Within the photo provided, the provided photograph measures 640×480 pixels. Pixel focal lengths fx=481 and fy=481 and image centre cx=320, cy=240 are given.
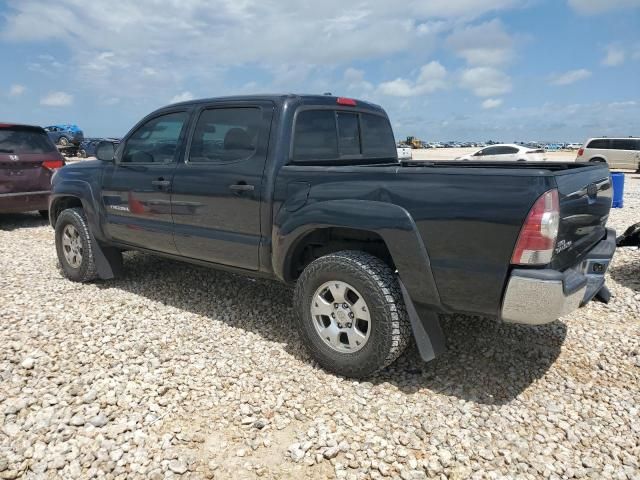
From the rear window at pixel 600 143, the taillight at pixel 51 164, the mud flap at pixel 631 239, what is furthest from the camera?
the rear window at pixel 600 143

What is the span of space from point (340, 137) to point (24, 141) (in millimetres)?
6563

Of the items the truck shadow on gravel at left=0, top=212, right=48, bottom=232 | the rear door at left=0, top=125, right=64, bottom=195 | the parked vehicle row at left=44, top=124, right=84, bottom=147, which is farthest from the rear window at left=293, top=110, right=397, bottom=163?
the parked vehicle row at left=44, top=124, right=84, bottom=147

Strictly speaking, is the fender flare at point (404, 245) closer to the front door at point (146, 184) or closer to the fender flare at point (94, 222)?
the front door at point (146, 184)

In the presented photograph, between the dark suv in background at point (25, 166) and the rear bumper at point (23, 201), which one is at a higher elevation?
the dark suv in background at point (25, 166)

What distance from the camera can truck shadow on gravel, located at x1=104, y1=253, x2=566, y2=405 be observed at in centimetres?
318

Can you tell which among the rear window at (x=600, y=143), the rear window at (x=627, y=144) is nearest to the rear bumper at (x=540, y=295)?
the rear window at (x=600, y=143)

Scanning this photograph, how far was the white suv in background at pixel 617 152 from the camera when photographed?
71.4 feet

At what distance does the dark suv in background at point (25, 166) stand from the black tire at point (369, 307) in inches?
264

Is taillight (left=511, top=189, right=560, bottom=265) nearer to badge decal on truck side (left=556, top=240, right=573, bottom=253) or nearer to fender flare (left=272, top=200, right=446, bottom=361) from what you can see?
badge decal on truck side (left=556, top=240, right=573, bottom=253)

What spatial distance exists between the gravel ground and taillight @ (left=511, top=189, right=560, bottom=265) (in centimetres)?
98

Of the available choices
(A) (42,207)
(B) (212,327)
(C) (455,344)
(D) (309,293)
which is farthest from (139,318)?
(A) (42,207)

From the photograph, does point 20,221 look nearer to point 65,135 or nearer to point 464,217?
point 464,217

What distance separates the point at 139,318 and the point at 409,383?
242cm

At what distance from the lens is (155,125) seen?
14.7ft
